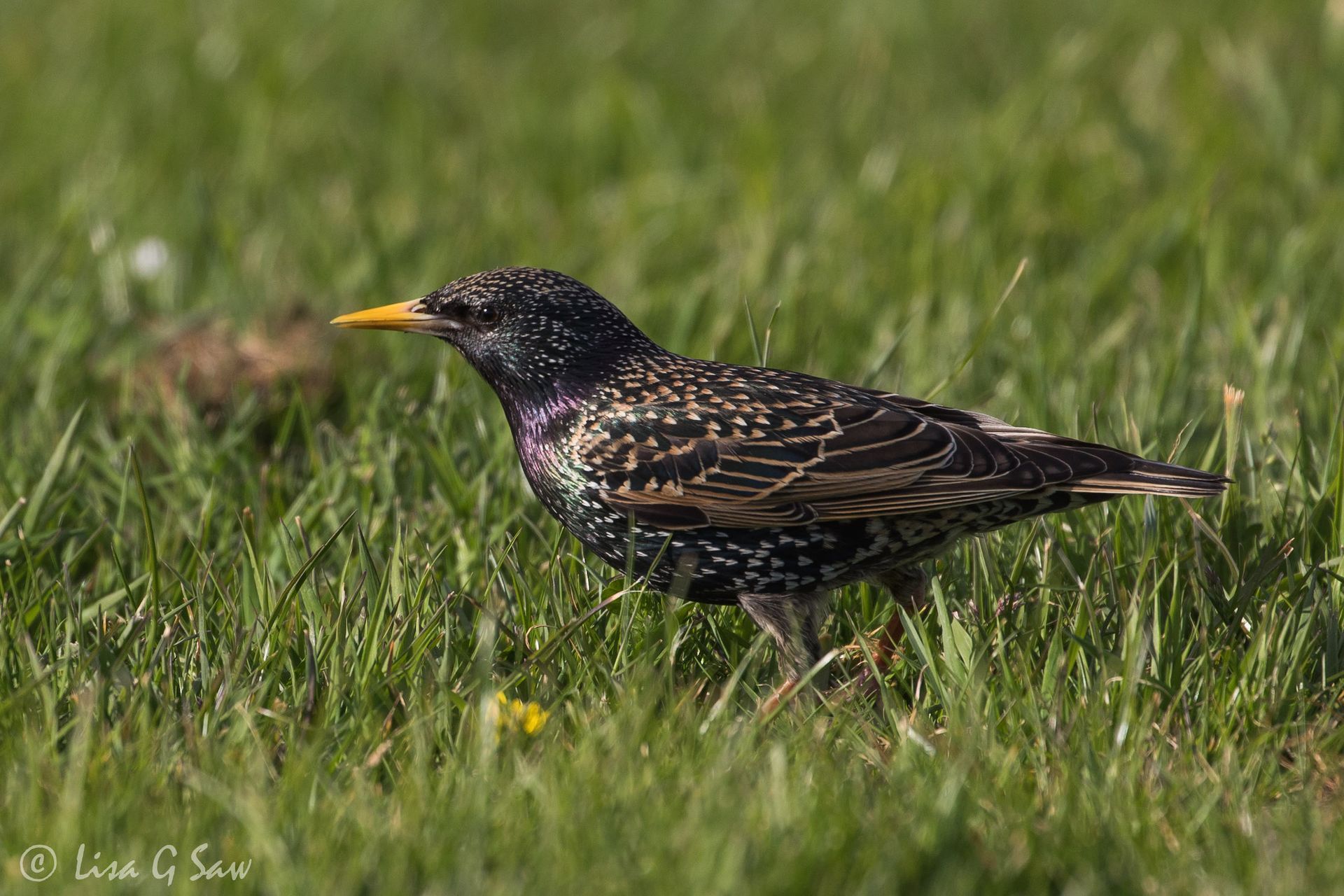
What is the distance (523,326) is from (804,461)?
0.90 m

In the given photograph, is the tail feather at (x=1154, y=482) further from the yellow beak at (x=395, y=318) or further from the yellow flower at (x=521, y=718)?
the yellow beak at (x=395, y=318)

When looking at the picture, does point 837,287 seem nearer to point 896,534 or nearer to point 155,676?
point 896,534

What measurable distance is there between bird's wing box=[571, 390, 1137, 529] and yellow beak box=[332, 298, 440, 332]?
640mm

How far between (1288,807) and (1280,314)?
3.15m

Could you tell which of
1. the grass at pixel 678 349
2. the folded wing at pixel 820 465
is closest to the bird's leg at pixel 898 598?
the grass at pixel 678 349

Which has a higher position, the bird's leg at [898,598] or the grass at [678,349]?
the grass at [678,349]

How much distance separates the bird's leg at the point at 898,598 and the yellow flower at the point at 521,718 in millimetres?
1076

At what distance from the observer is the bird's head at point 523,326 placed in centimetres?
448

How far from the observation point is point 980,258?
279 inches

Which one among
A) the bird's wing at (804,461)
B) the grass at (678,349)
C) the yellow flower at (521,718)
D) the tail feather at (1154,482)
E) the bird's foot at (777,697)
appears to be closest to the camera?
the grass at (678,349)

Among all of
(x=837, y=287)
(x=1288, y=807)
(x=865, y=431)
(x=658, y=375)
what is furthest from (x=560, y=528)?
(x=837, y=287)

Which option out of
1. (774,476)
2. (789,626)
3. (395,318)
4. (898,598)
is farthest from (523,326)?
(898,598)

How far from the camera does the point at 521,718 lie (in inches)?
141

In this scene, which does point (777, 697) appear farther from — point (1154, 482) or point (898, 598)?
point (1154, 482)
